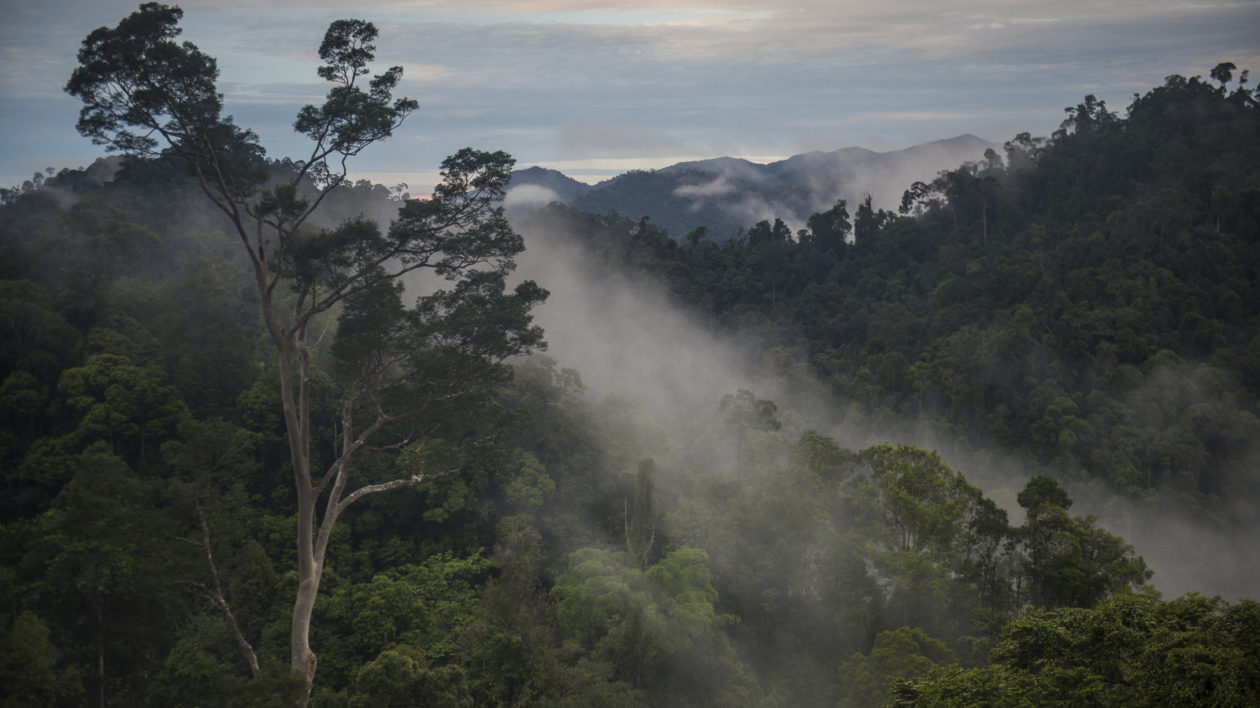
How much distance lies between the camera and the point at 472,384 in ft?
50.5

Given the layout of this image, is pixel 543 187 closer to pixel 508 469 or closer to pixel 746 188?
pixel 746 188

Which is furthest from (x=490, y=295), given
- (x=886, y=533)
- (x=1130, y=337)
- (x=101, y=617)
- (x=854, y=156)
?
(x=854, y=156)

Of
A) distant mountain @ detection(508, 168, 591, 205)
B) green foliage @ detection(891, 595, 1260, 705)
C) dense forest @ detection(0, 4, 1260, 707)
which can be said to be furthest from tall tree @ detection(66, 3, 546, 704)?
distant mountain @ detection(508, 168, 591, 205)

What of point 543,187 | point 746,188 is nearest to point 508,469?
point 543,187

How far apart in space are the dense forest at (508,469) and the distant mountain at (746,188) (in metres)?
86.4

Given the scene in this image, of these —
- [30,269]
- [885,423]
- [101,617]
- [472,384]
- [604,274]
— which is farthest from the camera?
[604,274]

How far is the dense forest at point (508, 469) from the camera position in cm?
1267

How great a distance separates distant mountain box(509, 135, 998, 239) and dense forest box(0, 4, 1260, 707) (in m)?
86.4

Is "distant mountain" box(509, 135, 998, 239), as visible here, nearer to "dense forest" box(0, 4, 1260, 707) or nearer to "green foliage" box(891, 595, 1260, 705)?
"dense forest" box(0, 4, 1260, 707)

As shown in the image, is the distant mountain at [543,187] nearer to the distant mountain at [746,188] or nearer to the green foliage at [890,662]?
the distant mountain at [746,188]

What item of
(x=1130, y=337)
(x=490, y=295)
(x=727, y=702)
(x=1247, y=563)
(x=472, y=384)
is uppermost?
(x=490, y=295)

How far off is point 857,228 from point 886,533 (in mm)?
49493

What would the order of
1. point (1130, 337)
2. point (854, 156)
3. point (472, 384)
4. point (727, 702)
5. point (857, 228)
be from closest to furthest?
point (472, 384), point (727, 702), point (1130, 337), point (857, 228), point (854, 156)

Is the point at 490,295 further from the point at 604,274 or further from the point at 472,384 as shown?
the point at 604,274
